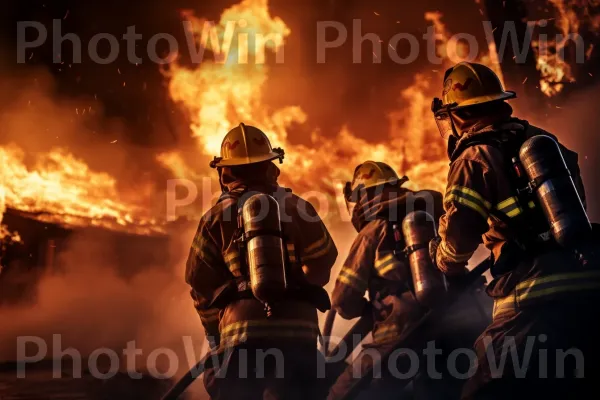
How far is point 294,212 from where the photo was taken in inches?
152

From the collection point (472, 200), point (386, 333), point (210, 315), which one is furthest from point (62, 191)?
point (472, 200)

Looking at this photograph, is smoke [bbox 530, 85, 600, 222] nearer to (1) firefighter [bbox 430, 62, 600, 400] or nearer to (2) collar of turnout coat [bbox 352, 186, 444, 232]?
(2) collar of turnout coat [bbox 352, 186, 444, 232]

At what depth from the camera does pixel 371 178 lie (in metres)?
5.96

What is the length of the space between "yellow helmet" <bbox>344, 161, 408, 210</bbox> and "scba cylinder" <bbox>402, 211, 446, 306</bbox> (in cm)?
79

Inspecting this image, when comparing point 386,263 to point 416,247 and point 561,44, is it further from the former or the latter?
point 561,44

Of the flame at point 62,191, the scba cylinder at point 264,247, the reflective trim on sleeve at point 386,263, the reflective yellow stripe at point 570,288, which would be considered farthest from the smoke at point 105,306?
the reflective yellow stripe at point 570,288

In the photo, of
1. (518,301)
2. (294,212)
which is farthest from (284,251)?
(518,301)

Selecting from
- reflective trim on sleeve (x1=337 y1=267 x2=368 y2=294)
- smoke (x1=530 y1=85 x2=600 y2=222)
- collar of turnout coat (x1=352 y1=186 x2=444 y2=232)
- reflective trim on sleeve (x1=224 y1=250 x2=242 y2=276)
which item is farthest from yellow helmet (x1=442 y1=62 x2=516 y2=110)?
smoke (x1=530 y1=85 x2=600 y2=222)

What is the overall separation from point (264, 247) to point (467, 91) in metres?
1.36

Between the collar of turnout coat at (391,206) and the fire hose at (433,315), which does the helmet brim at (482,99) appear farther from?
the collar of turnout coat at (391,206)

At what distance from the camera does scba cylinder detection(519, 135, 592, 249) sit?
292cm

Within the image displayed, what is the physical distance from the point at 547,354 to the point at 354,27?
7734 mm

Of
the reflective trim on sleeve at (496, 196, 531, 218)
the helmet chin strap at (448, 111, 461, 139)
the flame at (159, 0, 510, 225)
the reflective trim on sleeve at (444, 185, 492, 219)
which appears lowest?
the reflective trim on sleeve at (496, 196, 531, 218)

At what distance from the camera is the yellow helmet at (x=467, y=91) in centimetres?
353
